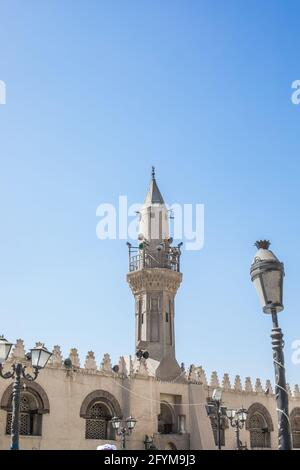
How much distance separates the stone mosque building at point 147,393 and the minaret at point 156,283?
68mm

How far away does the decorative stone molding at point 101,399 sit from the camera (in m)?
30.6

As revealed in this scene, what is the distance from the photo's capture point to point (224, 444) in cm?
3656

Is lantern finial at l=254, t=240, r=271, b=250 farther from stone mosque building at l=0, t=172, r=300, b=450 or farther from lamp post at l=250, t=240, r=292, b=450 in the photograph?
stone mosque building at l=0, t=172, r=300, b=450

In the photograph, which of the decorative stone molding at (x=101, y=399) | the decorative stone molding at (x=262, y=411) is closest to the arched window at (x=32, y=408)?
the decorative stone molding at (x=101, y=399)

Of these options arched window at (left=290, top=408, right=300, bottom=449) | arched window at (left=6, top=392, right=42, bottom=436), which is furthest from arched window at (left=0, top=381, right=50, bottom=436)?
arched window at (left=290, top=408, right=300, bottom=449)

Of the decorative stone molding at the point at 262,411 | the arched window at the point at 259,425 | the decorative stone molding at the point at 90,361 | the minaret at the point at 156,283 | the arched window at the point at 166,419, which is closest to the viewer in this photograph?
the decorative stone molding at the point at 90,361

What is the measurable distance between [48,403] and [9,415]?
2.04 m

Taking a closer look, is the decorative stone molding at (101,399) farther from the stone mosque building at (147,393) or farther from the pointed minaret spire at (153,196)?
the pointed minaret spire at (153,196)

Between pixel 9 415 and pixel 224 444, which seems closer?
pixel 9 415
